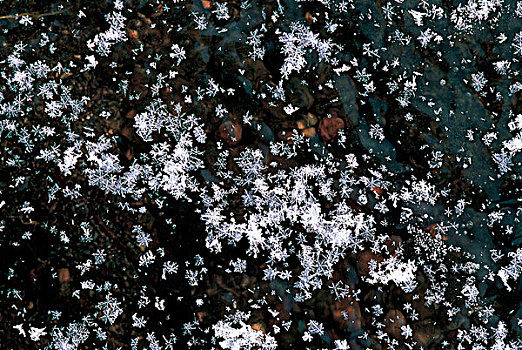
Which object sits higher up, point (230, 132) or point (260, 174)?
point (230, 132)

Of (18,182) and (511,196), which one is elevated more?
(18,182)

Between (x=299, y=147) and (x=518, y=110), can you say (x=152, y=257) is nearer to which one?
(x=299, y=147)

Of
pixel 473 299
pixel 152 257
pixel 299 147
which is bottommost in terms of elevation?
pixel 473 299

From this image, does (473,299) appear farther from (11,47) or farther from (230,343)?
(11,47)

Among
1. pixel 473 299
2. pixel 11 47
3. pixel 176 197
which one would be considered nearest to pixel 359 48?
pixel 176 197

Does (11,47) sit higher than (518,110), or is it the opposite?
(11,47)

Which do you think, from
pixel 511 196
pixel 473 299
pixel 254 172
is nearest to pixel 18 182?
pixel 254 172
